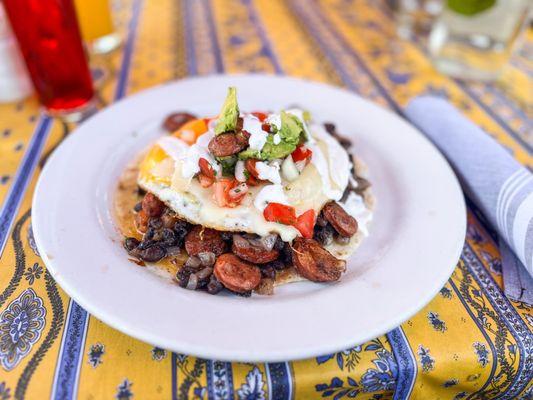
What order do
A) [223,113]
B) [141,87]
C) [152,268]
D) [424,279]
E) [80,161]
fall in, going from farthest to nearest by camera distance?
1. [141,87]
2. [80,161]
3. [223,113]
4. [152,268]
5. [424,279]

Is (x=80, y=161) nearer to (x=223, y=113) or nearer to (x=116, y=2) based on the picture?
(x=223, y=113)

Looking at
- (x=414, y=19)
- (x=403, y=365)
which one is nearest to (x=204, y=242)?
(x=403, y=365)

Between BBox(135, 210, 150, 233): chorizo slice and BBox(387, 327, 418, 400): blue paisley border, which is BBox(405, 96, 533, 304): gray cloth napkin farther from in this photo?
BBox(135, 210, 150, 233): chorizo slice

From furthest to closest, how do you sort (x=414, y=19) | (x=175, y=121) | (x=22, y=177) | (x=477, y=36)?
(x=414, y=19) → (x=477, y=36) → (x=175, y=121) → (x=22, y=177)

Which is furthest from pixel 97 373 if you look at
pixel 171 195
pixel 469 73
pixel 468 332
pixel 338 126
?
pixel 469 73

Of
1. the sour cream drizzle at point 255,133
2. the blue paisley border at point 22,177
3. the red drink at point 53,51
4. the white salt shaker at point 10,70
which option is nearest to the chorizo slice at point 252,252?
the sour cream drizzle at point 255,133

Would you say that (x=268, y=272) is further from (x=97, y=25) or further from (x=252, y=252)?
(x=97, y=25)
